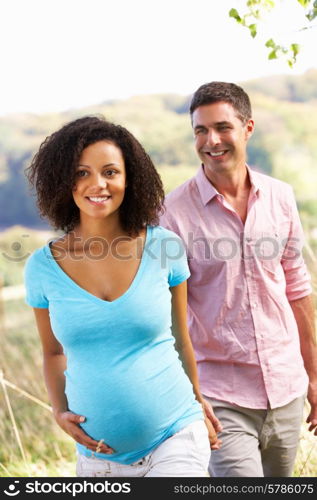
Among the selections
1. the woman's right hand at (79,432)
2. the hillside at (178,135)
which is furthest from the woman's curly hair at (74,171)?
the hillside at (178,135)

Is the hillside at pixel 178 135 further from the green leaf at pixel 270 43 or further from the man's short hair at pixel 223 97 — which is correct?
the green leaf at pixel 270 43

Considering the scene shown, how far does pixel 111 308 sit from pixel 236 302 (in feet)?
2.63

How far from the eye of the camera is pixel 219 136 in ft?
9.04

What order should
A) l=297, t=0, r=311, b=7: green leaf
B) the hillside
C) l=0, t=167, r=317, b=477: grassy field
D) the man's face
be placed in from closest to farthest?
l=297, t=0, r=311, b=7: green leaf
the man's face
l=0, t=167, r=317, b=477: grassy field
the hillside

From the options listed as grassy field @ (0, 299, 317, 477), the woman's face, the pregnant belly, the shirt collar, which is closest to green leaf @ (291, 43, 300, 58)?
the shirt collar

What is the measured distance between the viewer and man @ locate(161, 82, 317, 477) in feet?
8.78

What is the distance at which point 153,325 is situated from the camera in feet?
6.59

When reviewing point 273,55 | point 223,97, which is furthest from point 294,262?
point 273,55

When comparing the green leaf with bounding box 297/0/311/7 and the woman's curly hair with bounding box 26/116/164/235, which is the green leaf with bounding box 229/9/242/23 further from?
the woman's curly hair with bounding box 26/116/164/235

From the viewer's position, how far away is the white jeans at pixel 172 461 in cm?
198

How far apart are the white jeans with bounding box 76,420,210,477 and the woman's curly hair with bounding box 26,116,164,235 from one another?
0.61m

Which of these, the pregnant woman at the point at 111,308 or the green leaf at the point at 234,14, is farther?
the green leaf at the point at 234,14

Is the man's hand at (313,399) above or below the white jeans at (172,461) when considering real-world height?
below
